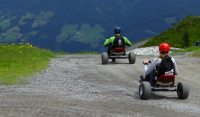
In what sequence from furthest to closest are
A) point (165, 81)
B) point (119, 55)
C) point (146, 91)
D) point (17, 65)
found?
1. point (119, 55)
2. point (17, 65)
3. point (165, 81)
4. point (146, 91)

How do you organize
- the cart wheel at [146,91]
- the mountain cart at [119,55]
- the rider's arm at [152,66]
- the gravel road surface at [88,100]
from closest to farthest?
the gravel road surface at [88,100] < the cart wheel at [146,91] < the rider's arm at [152,66] < the mountain cart at [119,55]

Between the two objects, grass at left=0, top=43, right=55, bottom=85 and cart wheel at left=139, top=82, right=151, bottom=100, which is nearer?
cart wheel at left=139, top=82, right=151, bottom=100

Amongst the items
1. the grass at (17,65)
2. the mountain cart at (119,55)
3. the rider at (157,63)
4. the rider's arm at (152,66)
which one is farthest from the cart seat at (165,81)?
the mountain cart at (119,55)

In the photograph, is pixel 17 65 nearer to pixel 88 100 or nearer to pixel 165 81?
pixel 88 100

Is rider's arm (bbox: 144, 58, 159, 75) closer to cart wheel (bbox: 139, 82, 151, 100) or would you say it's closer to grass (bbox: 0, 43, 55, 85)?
cart wheel (bbox: 139, 82, 151, 100)

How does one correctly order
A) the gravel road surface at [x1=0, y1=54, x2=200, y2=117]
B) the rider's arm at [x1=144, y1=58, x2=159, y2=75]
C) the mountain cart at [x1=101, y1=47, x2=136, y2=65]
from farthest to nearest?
the mountain cart at [x1=101, y1=47, x2=136, y2=65] < the rider's arm at [x1=144, y1=58, x2=159, y2=75] < the gravel road surface at [x1=0, y1=54, x2=200, y2=117]

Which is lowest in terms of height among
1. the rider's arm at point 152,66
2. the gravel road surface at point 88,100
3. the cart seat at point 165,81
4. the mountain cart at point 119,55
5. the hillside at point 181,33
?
the gravel road surface at point 88,100

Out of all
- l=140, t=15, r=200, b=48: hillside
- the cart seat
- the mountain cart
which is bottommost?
the cart seat

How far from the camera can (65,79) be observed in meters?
10.7

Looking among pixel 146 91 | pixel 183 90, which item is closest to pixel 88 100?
pixel 146 91

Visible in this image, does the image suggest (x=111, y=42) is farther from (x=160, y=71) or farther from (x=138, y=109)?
(x=138, y=109)

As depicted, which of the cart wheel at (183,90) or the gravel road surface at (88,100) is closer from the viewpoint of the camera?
the gravel road surface at (88,100)

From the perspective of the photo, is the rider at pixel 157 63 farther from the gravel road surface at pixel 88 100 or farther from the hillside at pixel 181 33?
the hillside at pixel 181 33

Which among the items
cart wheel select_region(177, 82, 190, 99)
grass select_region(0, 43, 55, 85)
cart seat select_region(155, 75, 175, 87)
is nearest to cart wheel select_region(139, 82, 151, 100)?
cart seat select_region(155, 75, 175, 87)
